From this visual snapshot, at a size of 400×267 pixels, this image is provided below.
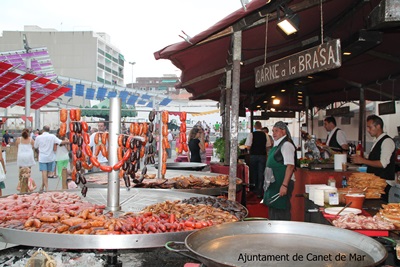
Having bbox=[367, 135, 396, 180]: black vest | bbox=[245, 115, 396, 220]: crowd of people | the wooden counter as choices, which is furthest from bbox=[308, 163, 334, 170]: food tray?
bbox=[367, 135, 396, 180]: black vest

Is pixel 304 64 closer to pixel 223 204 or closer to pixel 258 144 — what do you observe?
pixel 223 204

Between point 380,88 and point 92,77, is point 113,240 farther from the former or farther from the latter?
point 92,77

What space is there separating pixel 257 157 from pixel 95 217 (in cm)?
881

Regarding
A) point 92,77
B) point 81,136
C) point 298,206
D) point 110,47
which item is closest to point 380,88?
point 298,206

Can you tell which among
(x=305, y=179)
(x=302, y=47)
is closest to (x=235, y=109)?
(x=305, y=179)

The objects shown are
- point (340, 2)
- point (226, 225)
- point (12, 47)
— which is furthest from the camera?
point (12, 47)

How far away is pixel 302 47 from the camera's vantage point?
8.31 m

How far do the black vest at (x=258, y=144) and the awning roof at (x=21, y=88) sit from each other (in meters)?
10.2

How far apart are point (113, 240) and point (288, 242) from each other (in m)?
1.36

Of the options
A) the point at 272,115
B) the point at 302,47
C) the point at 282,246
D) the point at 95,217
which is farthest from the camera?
the point at 272,115

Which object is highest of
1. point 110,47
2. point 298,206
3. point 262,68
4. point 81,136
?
point 110,47

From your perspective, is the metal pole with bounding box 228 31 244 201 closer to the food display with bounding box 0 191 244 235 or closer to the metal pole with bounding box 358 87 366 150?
the food display with bounding box 0 191 244 235

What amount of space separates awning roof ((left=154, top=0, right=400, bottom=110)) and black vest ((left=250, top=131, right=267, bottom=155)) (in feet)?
5.31

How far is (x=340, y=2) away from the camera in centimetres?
623
